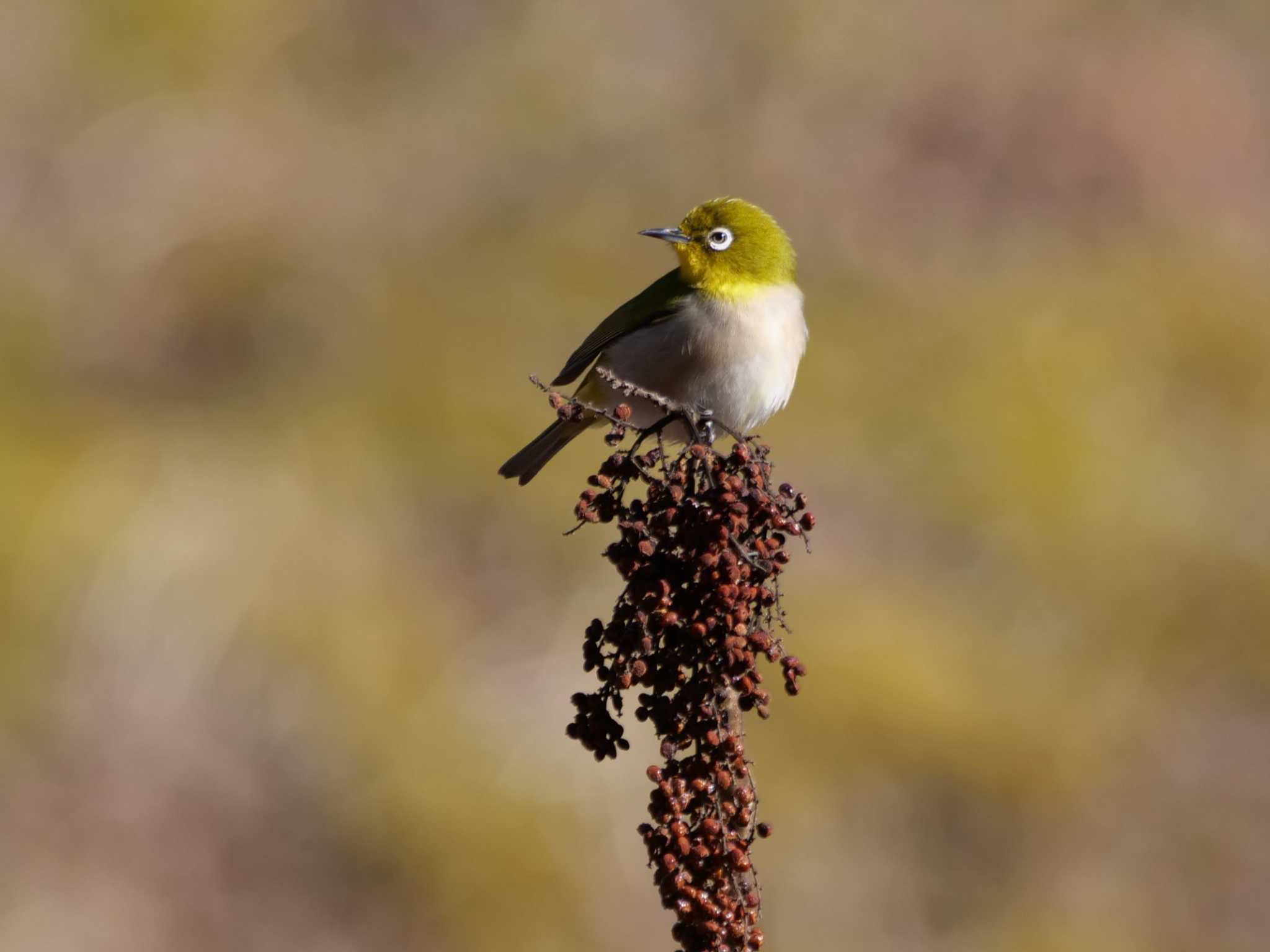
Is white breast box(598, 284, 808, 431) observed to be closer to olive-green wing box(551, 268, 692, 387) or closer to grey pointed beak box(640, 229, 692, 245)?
olive-green wing box(551, 268, 692, 387)

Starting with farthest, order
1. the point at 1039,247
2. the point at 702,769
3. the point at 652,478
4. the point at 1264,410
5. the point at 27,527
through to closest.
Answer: the point at 1039,247 → the point at 1264,410 → the point at 27,527 → the point at 652,478 → the point at 702,769

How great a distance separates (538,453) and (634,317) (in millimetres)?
745

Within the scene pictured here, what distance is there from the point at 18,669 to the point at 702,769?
873 centimetres

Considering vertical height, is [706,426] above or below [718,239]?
below

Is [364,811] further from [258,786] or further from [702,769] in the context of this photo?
[702,769]

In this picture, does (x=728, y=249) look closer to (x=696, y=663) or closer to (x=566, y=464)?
(x=696, y=663)

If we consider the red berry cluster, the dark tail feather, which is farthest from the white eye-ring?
the red berry cluster

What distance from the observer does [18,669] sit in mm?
11383

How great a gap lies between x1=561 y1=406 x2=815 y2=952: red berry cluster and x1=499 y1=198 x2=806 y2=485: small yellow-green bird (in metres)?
2.59

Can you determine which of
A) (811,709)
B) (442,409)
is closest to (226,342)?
(442,409)

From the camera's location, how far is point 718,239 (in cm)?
703

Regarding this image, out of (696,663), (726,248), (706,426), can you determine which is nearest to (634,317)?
(726,248)

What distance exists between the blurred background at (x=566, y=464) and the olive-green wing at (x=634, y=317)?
4.18 m

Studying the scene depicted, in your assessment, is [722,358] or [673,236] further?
[673,236]
